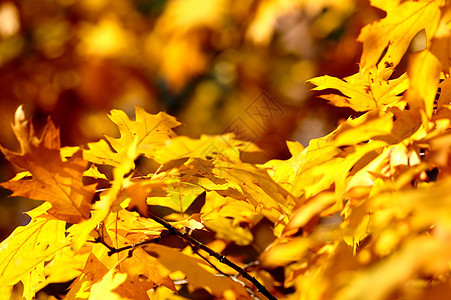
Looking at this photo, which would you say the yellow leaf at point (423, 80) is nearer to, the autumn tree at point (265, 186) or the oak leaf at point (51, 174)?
the autumn tree at point (265, 186)

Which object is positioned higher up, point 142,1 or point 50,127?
point 50,127

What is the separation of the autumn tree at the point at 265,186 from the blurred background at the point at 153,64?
6.34 ft

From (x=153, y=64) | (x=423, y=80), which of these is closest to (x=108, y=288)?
(x=423, y=80)

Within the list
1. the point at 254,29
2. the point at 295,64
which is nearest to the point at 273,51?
the point at 295,64

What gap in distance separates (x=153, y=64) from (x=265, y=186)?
306 centimetres

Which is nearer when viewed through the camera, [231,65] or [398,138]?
[398,138]

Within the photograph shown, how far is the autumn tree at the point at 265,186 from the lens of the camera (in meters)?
0.58

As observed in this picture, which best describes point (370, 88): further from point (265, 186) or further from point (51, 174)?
point (51, 174)

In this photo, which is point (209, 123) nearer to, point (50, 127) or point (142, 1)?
point (142, 1)

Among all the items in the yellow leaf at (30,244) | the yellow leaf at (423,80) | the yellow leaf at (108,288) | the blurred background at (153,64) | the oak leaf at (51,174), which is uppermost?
the yellow leaf at (423,80)

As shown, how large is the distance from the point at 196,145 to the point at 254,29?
201 centimetres

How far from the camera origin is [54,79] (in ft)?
11.1

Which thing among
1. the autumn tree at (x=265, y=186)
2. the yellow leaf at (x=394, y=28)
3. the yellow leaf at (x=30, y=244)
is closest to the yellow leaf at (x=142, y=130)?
the autumn tree at (x=265, y=186)

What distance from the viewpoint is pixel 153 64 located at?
365 centimetres
